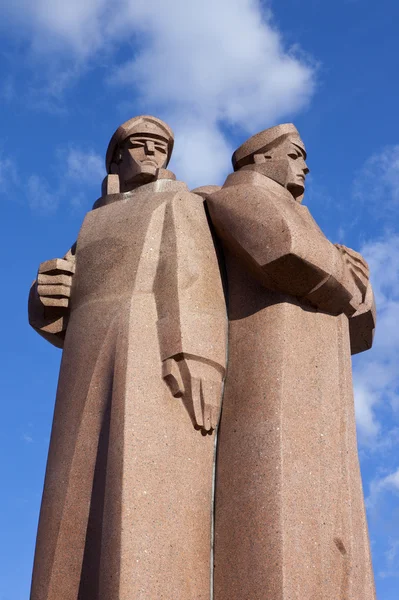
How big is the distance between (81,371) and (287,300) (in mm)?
1681

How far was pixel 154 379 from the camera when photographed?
7.39 metres

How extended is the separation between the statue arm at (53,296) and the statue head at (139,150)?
34.8 inches

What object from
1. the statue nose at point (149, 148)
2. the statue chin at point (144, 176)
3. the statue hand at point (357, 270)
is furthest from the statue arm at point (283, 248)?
the statue nose at point (149, 148)

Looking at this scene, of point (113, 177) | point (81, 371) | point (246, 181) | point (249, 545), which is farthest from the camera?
point (113, 177)

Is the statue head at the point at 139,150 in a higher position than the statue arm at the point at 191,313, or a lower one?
higher

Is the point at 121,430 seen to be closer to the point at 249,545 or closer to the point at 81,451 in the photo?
the point at 81,451

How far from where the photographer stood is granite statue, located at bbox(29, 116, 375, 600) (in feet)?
22.7

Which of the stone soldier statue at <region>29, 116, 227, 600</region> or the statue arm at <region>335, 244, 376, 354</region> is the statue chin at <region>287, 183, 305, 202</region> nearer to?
the statue arm at <region>335, 244, 376, 354</region>

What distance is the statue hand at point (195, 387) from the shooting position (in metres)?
7.39

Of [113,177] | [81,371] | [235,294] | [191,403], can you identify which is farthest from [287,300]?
[113,177]

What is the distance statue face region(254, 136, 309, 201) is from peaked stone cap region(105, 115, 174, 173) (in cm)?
103

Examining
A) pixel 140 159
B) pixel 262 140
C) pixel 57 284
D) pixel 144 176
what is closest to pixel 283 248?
pixel 262 140

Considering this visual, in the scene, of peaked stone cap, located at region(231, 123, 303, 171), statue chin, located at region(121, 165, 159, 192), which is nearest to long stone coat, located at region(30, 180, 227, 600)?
statue chin, located at region(121, 165, 159, 192)

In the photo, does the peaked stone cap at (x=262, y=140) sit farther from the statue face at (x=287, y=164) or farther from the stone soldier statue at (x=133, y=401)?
the stone soldier statue at (x=133, y=401)
